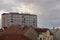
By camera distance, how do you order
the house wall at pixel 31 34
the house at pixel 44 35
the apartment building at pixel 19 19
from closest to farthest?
the house wall at pixel 31 34 → the house at pixel 44 35 → the apartment building at pixel 19 19

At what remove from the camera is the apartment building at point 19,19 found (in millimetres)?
75938

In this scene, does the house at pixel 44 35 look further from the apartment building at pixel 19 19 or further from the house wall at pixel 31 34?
the apartment building at pixel 19 19

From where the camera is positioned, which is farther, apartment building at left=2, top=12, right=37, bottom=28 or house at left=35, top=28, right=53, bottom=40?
apartment building at left=2, top=12, right=37, bottom=28

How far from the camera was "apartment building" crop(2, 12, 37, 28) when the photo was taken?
7594cm

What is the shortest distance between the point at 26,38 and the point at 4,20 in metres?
44.2

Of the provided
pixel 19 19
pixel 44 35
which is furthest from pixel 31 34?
pixel 19 19

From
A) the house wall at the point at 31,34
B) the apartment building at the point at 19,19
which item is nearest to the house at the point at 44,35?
the house wall at the point at 31,34

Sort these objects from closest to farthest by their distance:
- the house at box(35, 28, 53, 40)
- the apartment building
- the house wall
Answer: the house wall → the house at box(35, 28, 53, 40) → the apartment building

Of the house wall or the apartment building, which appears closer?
the house wall

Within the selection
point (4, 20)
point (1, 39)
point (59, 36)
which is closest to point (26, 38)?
point (1, 39)

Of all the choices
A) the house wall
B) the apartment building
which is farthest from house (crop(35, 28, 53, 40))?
the apartment building

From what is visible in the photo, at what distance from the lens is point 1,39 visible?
32.9 m

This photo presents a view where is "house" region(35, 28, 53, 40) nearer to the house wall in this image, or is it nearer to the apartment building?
the house wall

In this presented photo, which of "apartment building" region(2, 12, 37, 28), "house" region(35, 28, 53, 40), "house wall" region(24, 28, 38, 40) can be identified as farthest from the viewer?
"apartment building" region(2, 12, 37, 28)
